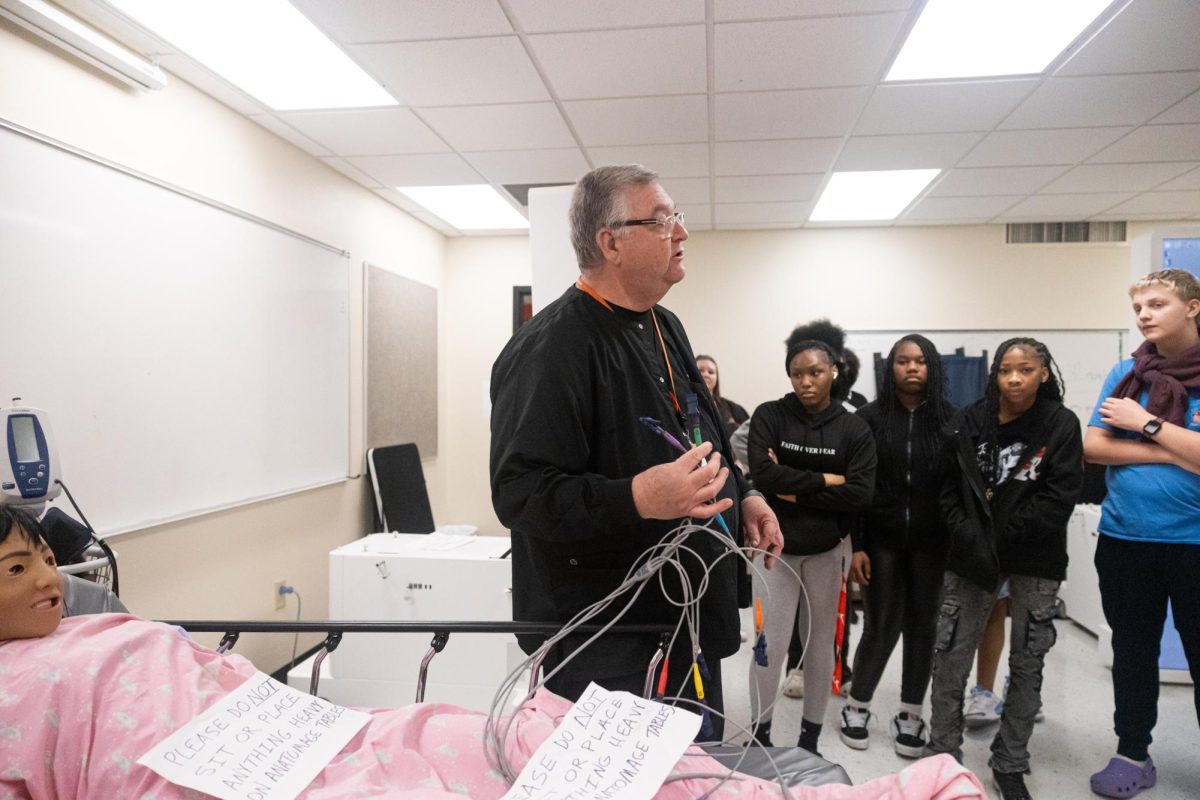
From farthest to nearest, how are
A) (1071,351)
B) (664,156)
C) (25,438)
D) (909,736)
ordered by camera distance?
(1071,351) < (664,156) < (909,736) < (25,438)

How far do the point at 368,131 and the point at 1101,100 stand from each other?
3182mm

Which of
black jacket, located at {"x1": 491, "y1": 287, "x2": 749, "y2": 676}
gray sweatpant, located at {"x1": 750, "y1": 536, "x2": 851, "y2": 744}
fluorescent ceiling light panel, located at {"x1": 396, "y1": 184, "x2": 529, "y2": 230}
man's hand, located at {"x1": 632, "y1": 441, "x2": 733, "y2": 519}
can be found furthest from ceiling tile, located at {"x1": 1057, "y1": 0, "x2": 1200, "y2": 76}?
fluorescent ceiling light panel, located at {"x1": 396, "y1": 184, "x2": 529, "y2": 230}

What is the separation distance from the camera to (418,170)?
3.84m

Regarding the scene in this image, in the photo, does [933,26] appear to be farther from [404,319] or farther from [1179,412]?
[404,319]

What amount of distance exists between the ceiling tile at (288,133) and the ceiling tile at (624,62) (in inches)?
50.0

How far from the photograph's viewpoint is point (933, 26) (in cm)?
239

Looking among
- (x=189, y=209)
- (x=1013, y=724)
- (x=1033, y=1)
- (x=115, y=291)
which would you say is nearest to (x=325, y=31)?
(x=189, y=209)

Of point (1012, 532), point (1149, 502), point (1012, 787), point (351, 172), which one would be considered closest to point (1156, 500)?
point (1149, 502)

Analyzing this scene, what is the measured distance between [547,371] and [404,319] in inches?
144

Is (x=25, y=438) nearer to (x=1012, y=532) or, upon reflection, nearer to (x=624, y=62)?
(x=624, y=62)

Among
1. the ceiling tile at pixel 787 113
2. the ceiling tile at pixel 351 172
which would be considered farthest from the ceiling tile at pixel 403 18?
the ceiling tile at pixel 351 172

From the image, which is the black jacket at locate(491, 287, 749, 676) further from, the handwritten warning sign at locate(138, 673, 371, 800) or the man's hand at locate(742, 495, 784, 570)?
the handwritten warning sign at locate(138, 673, 371, 800)

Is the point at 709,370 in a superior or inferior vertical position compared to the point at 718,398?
superior

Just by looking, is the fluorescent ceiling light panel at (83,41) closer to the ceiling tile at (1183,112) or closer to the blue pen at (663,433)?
the blue pen at (663,433)
